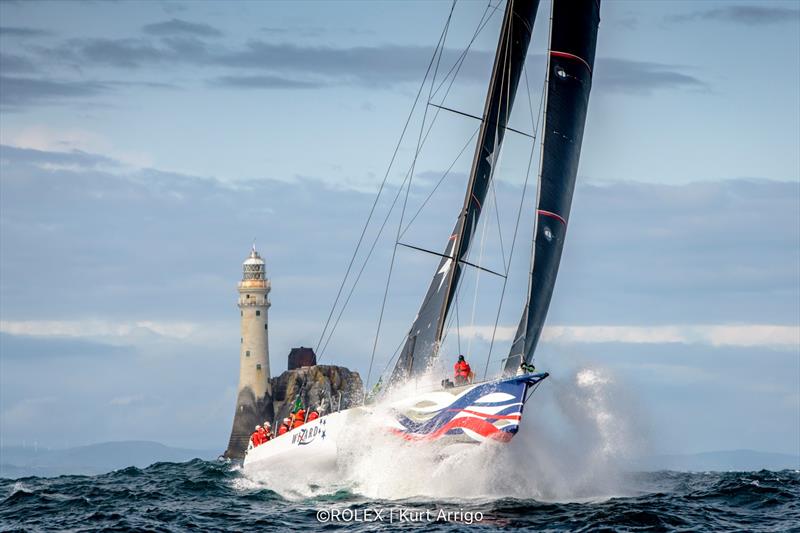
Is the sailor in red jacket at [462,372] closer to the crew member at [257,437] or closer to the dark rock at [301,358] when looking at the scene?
the crew member at [257,437]

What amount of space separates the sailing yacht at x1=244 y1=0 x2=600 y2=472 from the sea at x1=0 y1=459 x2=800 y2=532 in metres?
1.57

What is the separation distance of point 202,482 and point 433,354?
834cm

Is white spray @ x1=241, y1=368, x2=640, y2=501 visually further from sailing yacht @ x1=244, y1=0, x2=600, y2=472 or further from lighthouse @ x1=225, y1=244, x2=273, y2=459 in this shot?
lighthouse @ x1=225, y1=244, x2=273, y2=459

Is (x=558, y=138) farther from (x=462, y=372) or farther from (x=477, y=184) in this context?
(x=462, y=372)

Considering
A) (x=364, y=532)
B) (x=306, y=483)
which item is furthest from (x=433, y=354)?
(x=364, y=532)

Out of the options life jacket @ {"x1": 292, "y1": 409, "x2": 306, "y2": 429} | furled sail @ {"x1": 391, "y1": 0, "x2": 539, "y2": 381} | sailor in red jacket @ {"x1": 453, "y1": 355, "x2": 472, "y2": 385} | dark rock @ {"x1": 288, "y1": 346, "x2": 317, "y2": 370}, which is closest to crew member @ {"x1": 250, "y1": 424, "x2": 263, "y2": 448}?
life jacket @ {"x1": 292, "y1": 409, "x2": 306, "y2": 429}

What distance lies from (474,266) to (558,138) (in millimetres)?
4065

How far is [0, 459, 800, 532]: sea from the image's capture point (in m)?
22.0

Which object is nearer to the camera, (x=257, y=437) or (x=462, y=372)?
(x=462, y=372)

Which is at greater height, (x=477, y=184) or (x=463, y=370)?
(x=477, y=184)

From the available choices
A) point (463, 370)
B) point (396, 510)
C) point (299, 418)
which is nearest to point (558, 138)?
point (463, 370)

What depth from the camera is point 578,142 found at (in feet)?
90.8

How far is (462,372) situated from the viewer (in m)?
27.4

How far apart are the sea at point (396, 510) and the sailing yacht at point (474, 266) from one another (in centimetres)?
157
